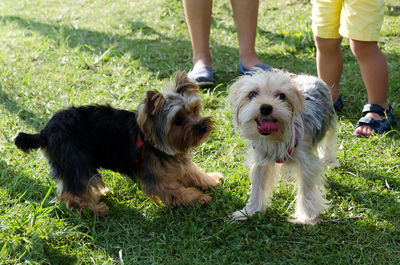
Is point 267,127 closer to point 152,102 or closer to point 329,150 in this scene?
point 152,102

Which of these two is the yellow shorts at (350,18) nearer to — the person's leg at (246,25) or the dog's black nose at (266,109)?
the person's leg at (246,25)

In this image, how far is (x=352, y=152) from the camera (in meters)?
→ 3.42

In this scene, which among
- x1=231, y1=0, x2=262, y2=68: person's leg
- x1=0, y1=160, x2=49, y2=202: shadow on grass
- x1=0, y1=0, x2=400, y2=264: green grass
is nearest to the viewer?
x1=0, y1=0, x2=400, y2=264: green grass

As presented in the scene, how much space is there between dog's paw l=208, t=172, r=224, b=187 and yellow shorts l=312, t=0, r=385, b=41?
1614 millimetres

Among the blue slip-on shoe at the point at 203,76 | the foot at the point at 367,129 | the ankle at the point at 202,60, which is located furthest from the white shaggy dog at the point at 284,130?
the ankle at the point at 202,60

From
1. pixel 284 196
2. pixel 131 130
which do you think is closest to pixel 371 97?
pixel 284 196

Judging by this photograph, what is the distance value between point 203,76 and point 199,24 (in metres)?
0.64

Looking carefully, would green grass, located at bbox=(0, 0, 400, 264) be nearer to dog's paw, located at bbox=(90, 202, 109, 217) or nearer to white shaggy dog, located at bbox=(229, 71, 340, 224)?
dog's paw, located at bbox=(90, 202, 109, 217)

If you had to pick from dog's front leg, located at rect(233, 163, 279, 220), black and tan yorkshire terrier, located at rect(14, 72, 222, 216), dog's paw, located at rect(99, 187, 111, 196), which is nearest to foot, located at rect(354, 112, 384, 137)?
dog's front leg, located at rect(233, 163, 279, 220)

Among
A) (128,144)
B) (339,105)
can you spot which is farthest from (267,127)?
(339,105)

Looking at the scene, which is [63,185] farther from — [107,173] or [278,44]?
[278,44]

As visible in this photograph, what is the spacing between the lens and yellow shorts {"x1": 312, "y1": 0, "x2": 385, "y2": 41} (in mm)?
3291

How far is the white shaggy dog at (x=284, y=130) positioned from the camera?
2.36 metres

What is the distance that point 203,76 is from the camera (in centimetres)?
461
